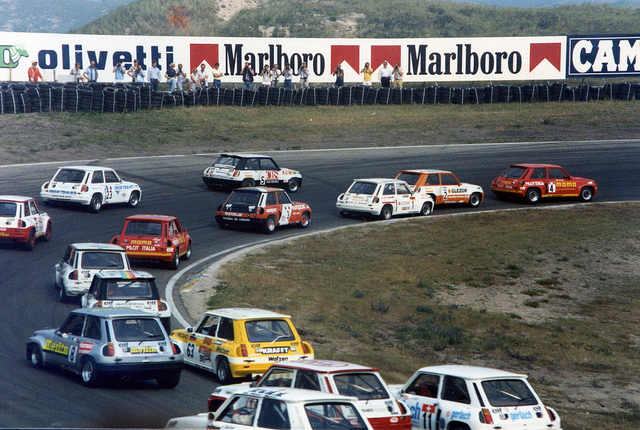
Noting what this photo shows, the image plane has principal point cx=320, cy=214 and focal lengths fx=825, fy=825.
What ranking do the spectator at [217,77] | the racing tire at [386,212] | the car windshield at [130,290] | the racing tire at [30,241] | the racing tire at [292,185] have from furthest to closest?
the spectator at [217,77] → the racing tire at [292,185] → the racing tire at [386,212] → the racing tire at [30,241] → the car windshield at [130,290]

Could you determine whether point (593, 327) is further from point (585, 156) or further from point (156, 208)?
point (585, 156)

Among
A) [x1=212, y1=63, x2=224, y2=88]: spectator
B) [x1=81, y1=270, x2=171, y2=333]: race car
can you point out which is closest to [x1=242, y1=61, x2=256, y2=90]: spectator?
[x1=212, y1=63, x2=224, y2=88]: spectator

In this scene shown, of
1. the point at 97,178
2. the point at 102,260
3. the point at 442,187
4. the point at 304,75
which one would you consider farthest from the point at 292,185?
the point at 304,75

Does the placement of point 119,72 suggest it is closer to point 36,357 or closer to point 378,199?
point 378,199

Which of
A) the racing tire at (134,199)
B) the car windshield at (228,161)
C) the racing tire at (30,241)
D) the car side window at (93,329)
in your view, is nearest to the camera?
the car side window at (93,329)

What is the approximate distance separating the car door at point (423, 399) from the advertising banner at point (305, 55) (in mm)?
36165

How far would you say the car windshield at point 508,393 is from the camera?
1005 cm

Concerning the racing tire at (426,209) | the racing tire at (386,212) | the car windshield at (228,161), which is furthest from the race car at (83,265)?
the racing tire at (426,209)

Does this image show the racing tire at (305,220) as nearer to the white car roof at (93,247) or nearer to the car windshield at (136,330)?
the white car roof at (93,247)

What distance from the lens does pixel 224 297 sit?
Answer: 726 inches

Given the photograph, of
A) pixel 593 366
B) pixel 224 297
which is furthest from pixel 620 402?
pixel 224 297

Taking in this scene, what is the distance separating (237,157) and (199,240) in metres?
6.48

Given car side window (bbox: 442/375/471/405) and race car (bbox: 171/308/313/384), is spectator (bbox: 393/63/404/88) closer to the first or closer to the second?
race car (bbox: 171/308/313/384)

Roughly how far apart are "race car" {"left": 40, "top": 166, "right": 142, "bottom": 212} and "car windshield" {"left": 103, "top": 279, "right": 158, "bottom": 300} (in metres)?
10.7
